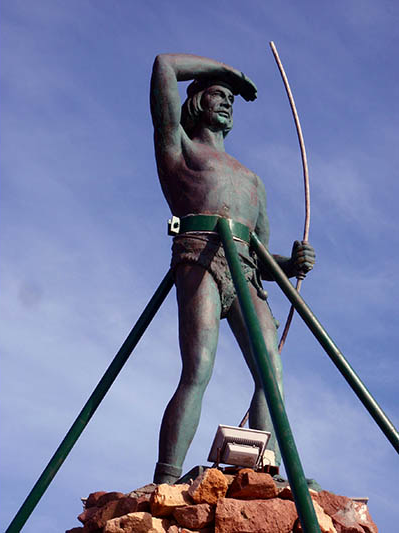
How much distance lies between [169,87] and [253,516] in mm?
3964

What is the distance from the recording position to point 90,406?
6.68 meters

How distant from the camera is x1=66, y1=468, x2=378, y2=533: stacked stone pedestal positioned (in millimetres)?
5664

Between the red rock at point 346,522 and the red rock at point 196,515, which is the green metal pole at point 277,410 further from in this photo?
the red rock at point 346,522

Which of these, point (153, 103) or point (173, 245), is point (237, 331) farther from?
point (153, 103)

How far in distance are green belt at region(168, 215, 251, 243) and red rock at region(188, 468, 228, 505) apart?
234cm

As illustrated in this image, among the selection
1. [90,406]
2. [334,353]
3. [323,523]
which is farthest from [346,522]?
[90,406]

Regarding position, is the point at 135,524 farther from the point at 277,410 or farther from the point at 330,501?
the point at 330,501

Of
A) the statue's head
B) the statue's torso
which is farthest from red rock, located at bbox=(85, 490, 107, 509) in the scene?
the statue's head

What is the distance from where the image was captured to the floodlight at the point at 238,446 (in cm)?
614

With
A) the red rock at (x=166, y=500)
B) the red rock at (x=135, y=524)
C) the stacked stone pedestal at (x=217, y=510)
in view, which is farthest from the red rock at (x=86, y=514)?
the red rock at (x=166, y=500)

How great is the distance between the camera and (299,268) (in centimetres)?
792

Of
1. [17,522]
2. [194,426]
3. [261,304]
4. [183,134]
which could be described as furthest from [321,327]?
[17,522]

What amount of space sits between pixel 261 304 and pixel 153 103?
7.12 feet

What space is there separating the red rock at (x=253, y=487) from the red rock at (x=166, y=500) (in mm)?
359
